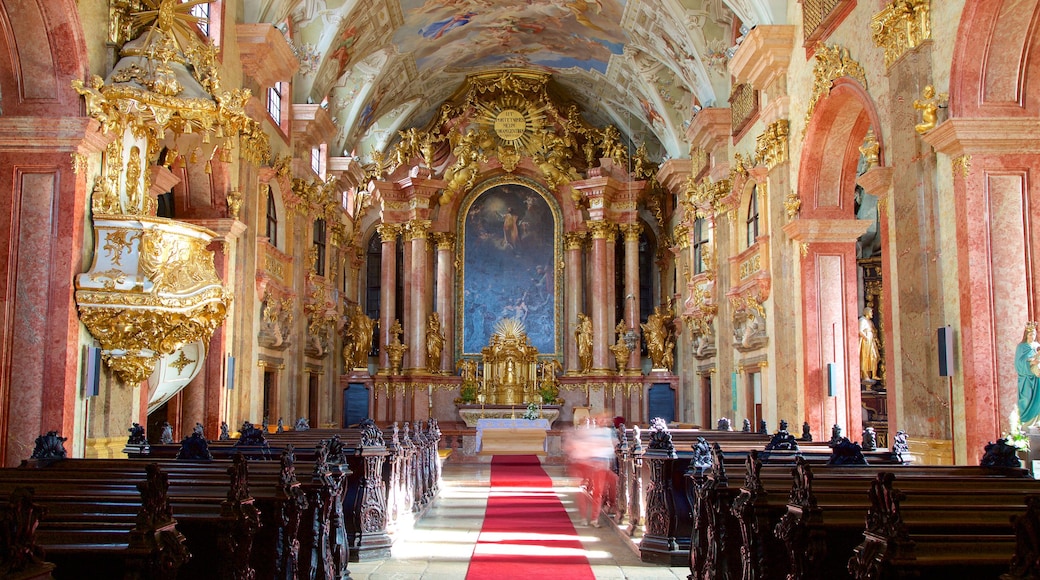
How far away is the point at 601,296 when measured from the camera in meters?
28.2

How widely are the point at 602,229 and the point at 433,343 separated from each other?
228 inches

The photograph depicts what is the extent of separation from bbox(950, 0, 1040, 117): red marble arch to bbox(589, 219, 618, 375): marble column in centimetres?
1795

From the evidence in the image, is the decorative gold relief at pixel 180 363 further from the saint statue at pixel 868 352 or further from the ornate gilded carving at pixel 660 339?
the ornate gilded carving at pixel 660 339

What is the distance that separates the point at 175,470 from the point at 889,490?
208 inches

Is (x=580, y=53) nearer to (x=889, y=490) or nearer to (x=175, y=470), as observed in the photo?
(x=175, y=470)

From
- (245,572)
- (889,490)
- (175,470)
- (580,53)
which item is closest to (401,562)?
(175,470)

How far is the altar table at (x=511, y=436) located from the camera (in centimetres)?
2617

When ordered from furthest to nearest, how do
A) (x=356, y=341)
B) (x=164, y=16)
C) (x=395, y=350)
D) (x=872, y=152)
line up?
(x=356, y=341) < (x=395, y=350) < (x=872, y=152) < (x=164, y=16)

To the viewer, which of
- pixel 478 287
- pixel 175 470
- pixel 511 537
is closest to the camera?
pixel 175 470

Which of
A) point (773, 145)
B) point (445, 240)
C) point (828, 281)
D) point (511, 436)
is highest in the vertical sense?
point (445, 240)

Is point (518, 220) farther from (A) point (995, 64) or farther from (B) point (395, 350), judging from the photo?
(A) point (995, 64)

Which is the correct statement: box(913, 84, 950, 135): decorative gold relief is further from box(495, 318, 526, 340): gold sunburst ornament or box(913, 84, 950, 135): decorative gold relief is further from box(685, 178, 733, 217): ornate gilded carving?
box(495, 318, 526, 340): gold sunburst ornament

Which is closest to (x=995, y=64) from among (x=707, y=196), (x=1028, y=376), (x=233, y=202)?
(x=1028, y=376)

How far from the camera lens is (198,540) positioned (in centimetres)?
560
